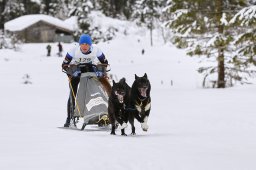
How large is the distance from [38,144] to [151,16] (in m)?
73.9

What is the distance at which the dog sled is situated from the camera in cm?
916

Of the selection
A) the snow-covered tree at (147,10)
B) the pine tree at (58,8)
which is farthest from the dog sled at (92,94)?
the pine tree at (58,8)

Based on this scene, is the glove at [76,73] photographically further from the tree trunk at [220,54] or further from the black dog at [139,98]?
the tree trunk at [220,54]

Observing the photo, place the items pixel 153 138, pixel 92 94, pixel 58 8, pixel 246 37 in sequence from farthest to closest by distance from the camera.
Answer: pixel 58 8
pixel 246 37
pixel 92 94
pixel 153 138

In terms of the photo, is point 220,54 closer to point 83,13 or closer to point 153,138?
point 153,138

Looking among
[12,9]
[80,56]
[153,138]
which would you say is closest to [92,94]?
[80,56]

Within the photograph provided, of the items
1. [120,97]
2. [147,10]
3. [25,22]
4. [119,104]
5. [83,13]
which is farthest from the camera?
[147,10]

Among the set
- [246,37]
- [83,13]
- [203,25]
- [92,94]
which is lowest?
[92,94]

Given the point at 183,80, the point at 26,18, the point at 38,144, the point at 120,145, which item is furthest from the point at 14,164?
the point at 26,18

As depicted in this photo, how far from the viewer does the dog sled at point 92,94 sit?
30.1 feet

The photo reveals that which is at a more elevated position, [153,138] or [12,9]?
[12,9]

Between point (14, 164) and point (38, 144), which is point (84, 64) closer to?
point (38, 144)

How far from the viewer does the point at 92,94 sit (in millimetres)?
9281

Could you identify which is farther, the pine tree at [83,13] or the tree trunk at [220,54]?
the pine tree at [83,13]
